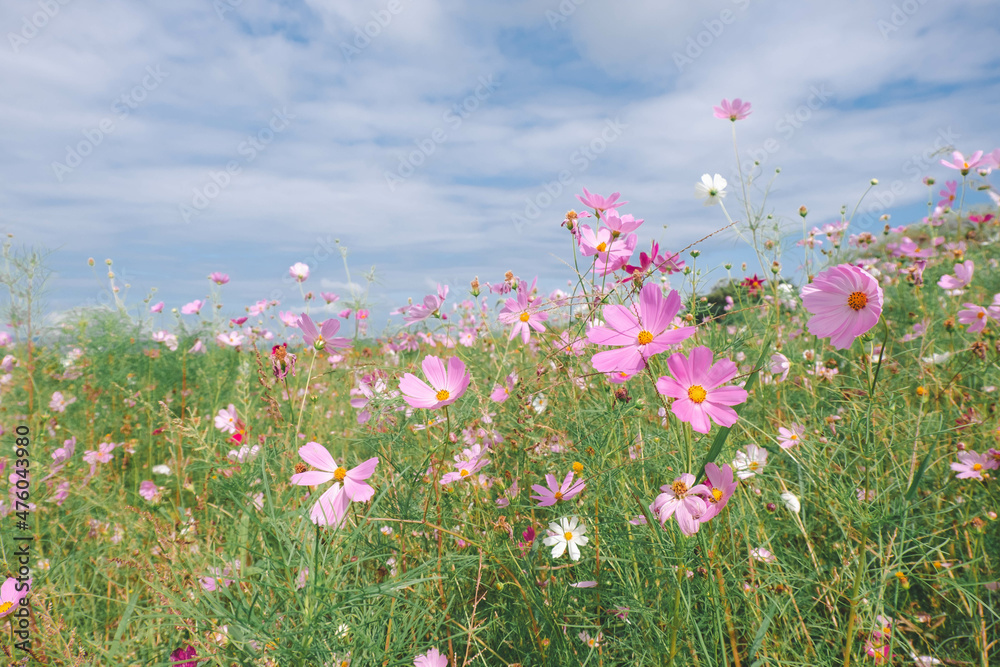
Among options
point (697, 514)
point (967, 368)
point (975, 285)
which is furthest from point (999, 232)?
point (697, 514)

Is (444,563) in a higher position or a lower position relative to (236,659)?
lower

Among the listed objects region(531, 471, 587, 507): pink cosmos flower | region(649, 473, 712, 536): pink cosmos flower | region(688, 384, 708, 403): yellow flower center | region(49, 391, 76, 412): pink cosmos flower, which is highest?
region(688, 384, 708, 403): yellow flower center

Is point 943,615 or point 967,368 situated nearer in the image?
point 943,615

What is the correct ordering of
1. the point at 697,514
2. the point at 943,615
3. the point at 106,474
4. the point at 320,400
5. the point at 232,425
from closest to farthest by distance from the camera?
the point at 697,514 → the point at 943,615 → the point at 232,425 → the point at 106,474 → the point at 320,400

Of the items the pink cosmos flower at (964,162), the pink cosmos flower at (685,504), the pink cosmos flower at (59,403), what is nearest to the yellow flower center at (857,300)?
the pink cosmos flower at (685,504)

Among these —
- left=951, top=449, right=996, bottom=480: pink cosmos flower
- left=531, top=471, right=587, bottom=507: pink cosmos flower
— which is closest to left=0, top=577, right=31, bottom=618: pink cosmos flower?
left=531, top=471, right=587, bottom=507: pink cosmos flower

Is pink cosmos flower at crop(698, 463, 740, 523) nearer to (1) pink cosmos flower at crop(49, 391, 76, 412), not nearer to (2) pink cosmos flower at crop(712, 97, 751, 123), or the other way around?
(2) pink cosmos flower at crop(712, 97, 751, 123)

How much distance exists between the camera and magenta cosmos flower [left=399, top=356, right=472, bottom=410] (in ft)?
2.90

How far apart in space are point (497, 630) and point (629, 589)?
1.22 feet

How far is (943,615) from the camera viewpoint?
1.10 meters

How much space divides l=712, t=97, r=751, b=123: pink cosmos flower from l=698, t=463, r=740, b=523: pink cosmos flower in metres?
1.72

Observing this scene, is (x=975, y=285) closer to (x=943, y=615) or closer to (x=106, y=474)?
(x=943, y=615)

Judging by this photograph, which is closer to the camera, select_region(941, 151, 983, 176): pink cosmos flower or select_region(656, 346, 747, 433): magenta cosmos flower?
select_region(656, 346, 747, 433): magenta cosmos flower

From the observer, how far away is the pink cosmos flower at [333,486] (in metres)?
0.83
